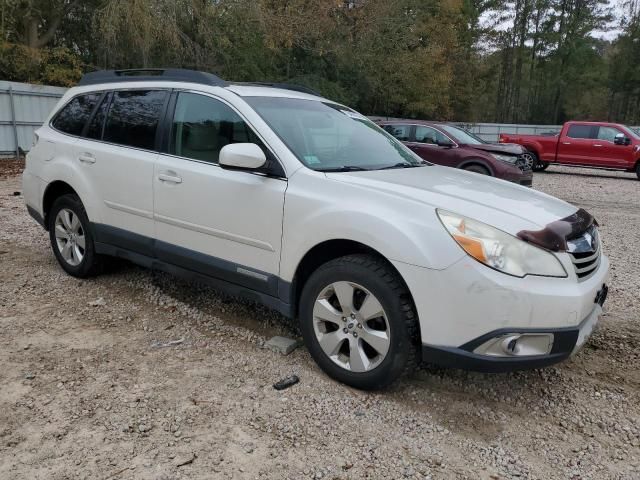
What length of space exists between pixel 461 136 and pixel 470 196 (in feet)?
31.4

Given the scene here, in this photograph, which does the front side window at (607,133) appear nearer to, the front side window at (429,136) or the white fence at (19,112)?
the front side window at (429,136)

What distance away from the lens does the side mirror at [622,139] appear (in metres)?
15.6

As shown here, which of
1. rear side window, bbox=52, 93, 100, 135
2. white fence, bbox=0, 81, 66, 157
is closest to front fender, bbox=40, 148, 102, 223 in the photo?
rear side window, bbox=52, 93, 100, 135

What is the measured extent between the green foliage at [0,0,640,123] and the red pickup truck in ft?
33.3

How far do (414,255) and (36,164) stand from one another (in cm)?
396

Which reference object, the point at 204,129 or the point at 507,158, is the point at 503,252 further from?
the point at 507,158

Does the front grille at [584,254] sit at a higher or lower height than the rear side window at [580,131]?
lower

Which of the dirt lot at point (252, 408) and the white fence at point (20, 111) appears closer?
the dirt lot at point (252, 408)

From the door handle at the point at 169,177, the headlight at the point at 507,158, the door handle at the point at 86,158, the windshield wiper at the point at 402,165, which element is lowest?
the headlight at the point at 507,158

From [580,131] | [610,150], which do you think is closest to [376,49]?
[580,131]

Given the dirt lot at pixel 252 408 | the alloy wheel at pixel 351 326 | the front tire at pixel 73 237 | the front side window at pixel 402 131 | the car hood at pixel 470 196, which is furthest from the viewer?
the front side window at pixel 402 131

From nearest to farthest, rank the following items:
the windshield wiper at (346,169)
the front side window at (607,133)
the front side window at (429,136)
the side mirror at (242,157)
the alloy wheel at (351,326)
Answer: the alloy wheel at (351,326) < the side mirror at (242,157) < the windshield wiper at (346,169) < the front side window at (429,136) < the front side window at (607,133)

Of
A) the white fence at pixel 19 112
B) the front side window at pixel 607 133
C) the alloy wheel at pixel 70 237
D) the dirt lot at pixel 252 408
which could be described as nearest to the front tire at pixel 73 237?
the alloy wheel at pixel 70 237

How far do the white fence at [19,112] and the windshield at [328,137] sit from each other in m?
13.4
